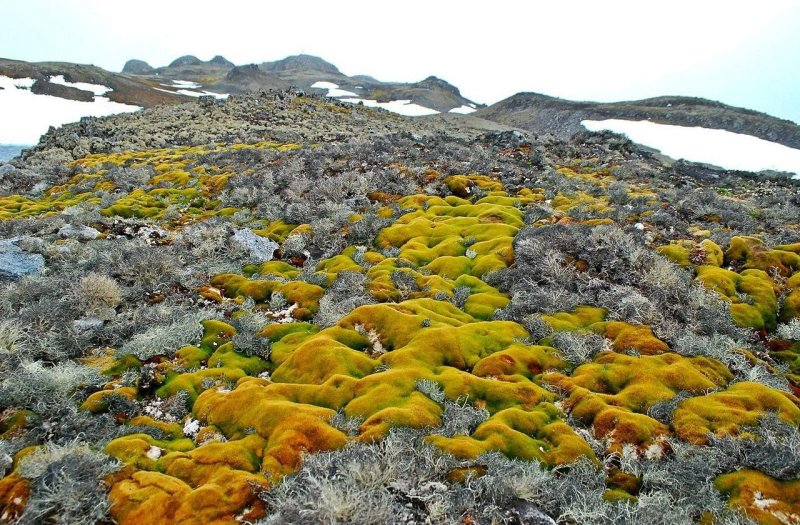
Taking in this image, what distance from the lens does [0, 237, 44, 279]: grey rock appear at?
33.0 ft

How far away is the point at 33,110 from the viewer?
48.5 m

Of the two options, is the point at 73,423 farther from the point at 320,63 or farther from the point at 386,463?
the point at 320,63

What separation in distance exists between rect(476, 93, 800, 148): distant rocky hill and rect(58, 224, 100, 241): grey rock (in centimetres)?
5561

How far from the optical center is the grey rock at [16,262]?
396 inches

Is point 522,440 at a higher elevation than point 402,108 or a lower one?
lower

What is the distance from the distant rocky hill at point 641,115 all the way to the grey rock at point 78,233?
55.6 m

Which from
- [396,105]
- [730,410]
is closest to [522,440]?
[730,410]

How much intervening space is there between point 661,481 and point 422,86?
11668cm

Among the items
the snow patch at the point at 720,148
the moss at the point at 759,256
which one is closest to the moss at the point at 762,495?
the moss at the point at 759,256

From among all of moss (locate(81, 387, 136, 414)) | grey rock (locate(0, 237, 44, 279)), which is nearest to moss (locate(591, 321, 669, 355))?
moss (locate(81, 387, 136, 414))

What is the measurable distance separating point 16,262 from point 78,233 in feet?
7.09

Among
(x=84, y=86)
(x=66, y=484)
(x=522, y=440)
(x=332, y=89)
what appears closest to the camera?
(x=66, y=484)

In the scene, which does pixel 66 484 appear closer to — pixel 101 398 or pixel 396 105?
pixel 101 398

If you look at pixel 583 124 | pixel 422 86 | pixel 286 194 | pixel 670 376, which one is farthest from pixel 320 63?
pixel 670 376
